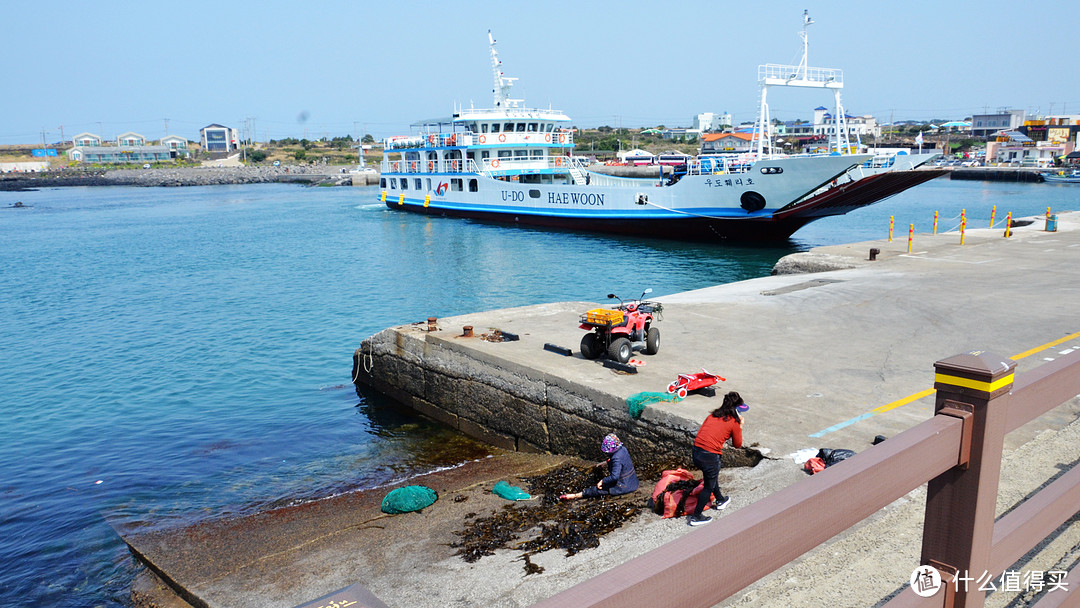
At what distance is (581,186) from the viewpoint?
42.2m

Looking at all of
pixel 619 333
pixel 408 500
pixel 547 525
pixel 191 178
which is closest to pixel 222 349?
pixel 408 500

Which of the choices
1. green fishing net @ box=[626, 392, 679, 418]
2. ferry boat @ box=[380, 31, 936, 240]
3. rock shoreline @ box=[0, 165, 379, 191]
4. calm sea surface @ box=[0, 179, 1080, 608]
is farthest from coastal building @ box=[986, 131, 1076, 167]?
green fishing net @ box=[626, 392, 679, 418]

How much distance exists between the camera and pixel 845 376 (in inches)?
382

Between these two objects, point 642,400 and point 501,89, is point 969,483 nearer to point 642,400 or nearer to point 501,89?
point 642,400

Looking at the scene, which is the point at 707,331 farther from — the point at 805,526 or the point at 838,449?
the point at 805,526

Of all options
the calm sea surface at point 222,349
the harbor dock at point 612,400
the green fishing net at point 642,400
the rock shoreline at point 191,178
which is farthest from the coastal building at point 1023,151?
the green fishing net at point 642,400

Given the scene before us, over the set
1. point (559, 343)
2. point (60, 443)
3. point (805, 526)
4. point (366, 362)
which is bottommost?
point (60, 443)

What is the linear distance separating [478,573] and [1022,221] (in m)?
30.2

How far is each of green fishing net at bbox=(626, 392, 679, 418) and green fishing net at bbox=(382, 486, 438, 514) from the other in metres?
2.56

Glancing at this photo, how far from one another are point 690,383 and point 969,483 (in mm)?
7153

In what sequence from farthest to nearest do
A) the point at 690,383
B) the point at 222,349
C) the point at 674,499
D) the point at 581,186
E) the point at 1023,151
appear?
the point at 1023,151 < the point at 581,186 < the point at 222,349 < the point at 690,383 < the point at 674,499

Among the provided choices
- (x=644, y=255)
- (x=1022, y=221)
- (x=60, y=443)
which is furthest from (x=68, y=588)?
(x=1022, y=221)

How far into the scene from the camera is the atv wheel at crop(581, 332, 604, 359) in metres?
10.6

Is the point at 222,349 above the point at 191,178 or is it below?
below
